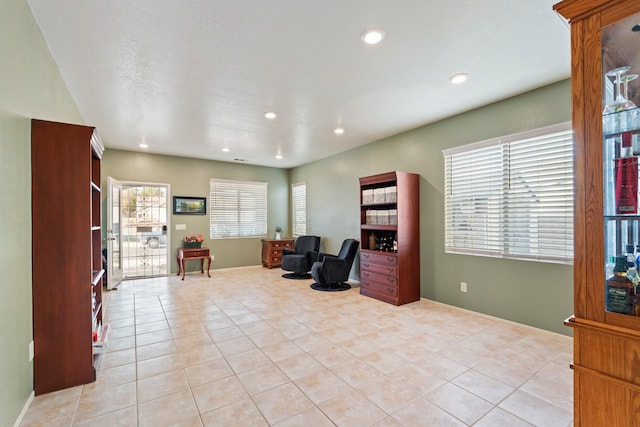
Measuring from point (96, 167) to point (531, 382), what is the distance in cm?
449

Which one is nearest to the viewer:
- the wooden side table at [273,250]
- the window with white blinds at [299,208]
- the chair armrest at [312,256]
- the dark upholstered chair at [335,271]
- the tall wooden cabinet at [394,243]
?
the tall wooden cabinet at [394,243]

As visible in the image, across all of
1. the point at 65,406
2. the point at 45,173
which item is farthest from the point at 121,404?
the point at 45,173

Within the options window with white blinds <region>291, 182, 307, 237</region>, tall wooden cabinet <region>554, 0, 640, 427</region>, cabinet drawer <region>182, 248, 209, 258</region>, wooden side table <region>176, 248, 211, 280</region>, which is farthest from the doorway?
tall wooden cabinet <region>554, 0, 640, 427</region>

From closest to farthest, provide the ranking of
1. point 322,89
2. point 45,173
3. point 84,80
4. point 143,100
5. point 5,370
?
point 5,370, point 45,173, point 84,80, point 322,89, point 143,100

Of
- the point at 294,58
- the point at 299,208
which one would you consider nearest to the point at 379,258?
the point at 294,58

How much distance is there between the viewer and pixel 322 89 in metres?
3.23

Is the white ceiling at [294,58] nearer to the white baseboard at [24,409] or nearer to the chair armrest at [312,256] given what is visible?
the white baseboard at [24,409]

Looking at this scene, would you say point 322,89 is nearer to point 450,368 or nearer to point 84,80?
point 84,80

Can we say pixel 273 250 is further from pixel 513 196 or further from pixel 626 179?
pixel 626 179

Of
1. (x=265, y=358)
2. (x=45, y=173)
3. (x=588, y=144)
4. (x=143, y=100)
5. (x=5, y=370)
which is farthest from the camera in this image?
(x=143, y=100)

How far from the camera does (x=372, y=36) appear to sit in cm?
228

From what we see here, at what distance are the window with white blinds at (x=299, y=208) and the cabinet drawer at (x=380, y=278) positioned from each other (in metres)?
2.94

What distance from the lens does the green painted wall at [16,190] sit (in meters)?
1.66

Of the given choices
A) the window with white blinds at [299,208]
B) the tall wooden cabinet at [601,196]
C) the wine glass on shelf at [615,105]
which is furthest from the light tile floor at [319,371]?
the window with white blinds at [299,208]
